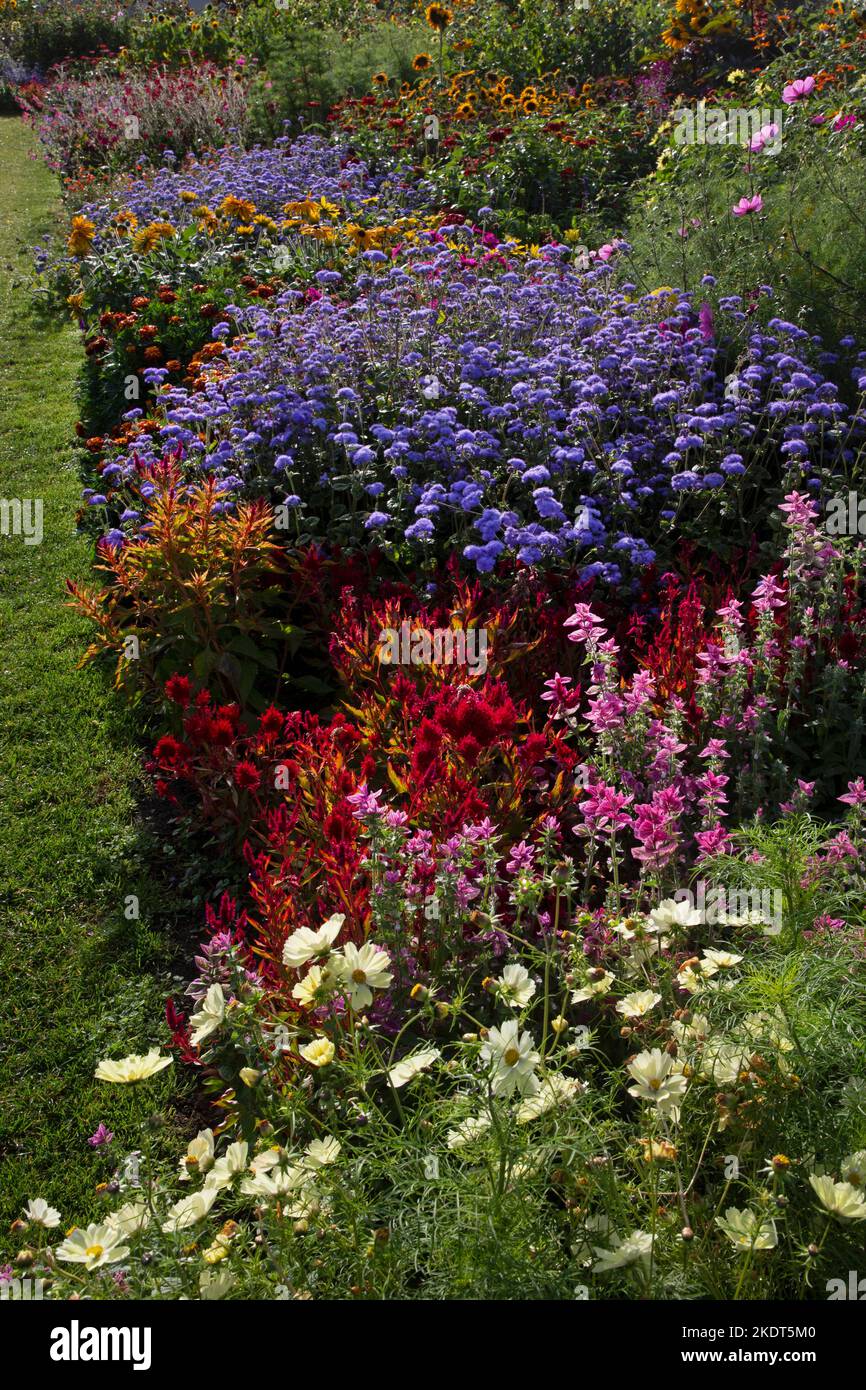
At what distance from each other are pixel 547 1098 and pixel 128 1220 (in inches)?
26.6

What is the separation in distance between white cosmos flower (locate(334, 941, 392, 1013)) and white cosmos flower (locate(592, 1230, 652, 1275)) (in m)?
0.51

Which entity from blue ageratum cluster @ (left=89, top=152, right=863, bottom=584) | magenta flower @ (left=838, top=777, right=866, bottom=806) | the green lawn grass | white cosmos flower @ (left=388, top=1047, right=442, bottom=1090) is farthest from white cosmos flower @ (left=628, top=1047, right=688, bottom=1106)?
blue ageratum cluster @ (left=89, top=152, right=863, bottom=584)

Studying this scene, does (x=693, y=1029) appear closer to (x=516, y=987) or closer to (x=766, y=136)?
(x=516, y=987)

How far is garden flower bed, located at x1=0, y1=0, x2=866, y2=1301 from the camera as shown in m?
1.74

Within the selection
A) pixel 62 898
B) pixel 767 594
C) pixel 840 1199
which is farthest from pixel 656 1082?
pixel 62 898

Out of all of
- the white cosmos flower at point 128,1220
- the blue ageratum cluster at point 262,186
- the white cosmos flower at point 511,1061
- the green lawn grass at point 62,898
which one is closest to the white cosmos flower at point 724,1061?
the white cosmos flower at point 511,1061

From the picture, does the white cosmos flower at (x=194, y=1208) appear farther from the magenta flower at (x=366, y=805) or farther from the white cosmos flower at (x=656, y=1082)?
the magenta flower at (x=366, y=805)

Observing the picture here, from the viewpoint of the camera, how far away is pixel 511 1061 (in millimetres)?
1595

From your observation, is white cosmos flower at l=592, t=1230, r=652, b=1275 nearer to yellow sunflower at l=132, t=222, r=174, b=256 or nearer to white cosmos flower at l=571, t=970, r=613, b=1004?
white cosmos flower at l=571, t=970, r=613, b=1004

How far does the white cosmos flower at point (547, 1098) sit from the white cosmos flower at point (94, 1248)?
62cm

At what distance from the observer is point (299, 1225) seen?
1631 millimetres

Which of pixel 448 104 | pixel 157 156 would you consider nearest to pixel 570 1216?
pixel 448 104

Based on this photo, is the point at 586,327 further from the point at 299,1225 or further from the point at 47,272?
the point at 47,272

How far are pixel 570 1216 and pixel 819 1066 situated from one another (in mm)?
492
